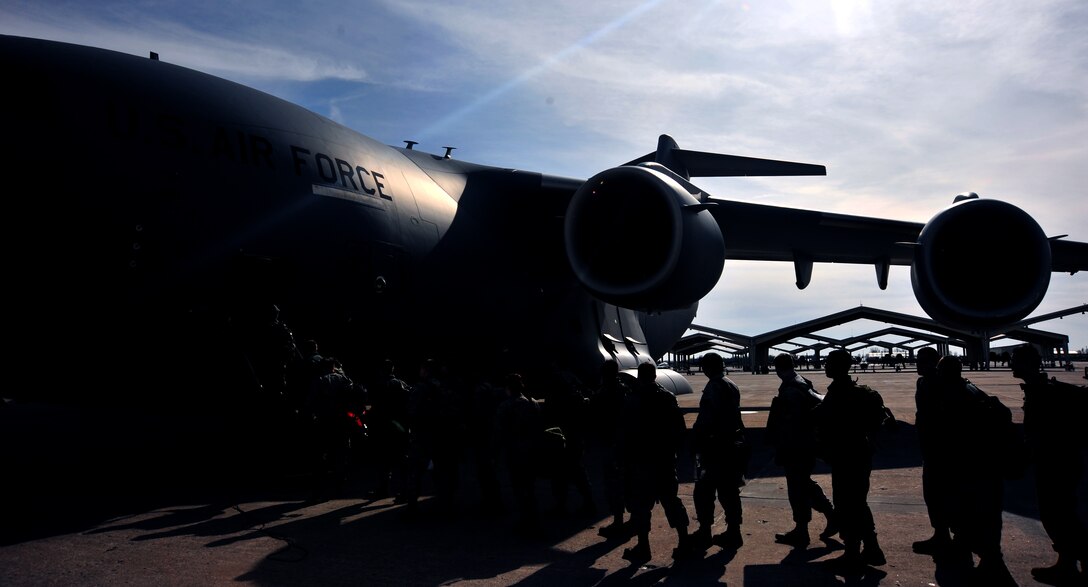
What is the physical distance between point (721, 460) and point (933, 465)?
143cm

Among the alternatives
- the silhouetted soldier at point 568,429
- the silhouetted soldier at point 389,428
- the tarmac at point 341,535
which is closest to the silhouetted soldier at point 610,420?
the silhouetted soldier at point 568,429

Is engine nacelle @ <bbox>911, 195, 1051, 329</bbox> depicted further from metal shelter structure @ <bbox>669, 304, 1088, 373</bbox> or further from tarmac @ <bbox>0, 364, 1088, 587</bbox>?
metal shelter structure @ <bbox>669, 304, 1088, 373</bbox>

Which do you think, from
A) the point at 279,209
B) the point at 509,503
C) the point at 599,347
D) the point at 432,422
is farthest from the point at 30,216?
the point at 599,347

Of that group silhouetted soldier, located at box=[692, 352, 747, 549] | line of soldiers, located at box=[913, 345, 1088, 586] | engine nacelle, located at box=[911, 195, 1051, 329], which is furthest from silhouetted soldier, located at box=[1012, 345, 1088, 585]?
engine nacelle, located at box=[911, 195, 1051, 329]

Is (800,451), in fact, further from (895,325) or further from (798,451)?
(895,325)

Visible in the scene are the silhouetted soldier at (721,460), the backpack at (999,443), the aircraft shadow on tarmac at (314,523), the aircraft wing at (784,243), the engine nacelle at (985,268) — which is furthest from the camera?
the engine nacelle at (985,268)

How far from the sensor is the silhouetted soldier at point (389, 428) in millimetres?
7168

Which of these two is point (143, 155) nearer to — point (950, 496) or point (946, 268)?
point (950, 496)

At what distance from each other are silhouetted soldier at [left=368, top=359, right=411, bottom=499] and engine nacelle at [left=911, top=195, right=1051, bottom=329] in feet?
23.5

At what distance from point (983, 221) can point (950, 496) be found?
22.4 feet

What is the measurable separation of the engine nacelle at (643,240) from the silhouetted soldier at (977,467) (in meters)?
3.70

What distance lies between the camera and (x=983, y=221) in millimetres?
10031

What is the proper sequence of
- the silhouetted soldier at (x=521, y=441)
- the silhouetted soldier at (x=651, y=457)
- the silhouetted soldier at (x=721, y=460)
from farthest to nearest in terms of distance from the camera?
the silhouetted soldier at (x=521, y=441)
the silhouetted soldier at (x=721, y=460)
the silhouetted soldier at (x=651, y=457)

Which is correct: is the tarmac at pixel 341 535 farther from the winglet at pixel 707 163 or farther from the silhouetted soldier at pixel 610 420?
the winglet at pixel 707 163
